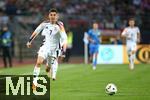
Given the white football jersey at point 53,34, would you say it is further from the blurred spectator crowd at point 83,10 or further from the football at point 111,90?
the blurred spectator crowd at point 83,10

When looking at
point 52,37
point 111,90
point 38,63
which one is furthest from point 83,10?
point 111,90

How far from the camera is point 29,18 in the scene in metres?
40.3

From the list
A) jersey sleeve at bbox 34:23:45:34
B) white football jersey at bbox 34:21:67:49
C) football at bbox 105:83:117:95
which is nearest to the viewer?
football at bbox 105:83:117:95

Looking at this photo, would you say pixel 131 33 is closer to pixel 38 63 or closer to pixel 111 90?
pixel 38 63

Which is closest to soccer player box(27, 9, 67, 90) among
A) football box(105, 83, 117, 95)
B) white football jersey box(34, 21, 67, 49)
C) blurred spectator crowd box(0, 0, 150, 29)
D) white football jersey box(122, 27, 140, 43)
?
white football jersey box(34, 21, 67, 49)

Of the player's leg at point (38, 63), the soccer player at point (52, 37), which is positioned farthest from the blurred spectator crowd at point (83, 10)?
the player's leg at point (38, 63)

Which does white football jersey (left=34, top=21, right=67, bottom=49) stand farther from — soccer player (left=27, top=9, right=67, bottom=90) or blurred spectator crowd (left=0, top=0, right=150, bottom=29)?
blurred spectator crowd (left=0, top=0, right=150, bottom=29)

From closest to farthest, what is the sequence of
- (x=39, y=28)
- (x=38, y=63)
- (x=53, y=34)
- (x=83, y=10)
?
(x=38, y=63), (x=39, y=28), (x=53, y=34), (x=83, y=10)

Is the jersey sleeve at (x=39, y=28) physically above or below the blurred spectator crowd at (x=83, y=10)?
below

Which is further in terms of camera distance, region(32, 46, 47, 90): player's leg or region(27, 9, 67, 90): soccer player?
region(27, 9, 67, 90): soccer player

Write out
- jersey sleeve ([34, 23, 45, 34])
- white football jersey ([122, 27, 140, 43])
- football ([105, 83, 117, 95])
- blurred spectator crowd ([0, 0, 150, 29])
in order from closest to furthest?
football ([105, 83, 117, 95]) → jersey sleeve ([34, 23, 45, 34]) → white football jersey ([122, 27, 140, 43]) → blurred spectator crowd ([0, 0, 150, 29])

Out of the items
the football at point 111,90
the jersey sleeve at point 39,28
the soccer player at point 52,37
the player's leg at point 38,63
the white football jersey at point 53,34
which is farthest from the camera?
the white football jersey at point 53,34

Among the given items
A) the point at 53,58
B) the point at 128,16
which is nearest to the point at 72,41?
the point at 128,16

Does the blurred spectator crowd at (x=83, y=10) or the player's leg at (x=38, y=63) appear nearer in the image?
the player's leg at (x=38, y=63)
